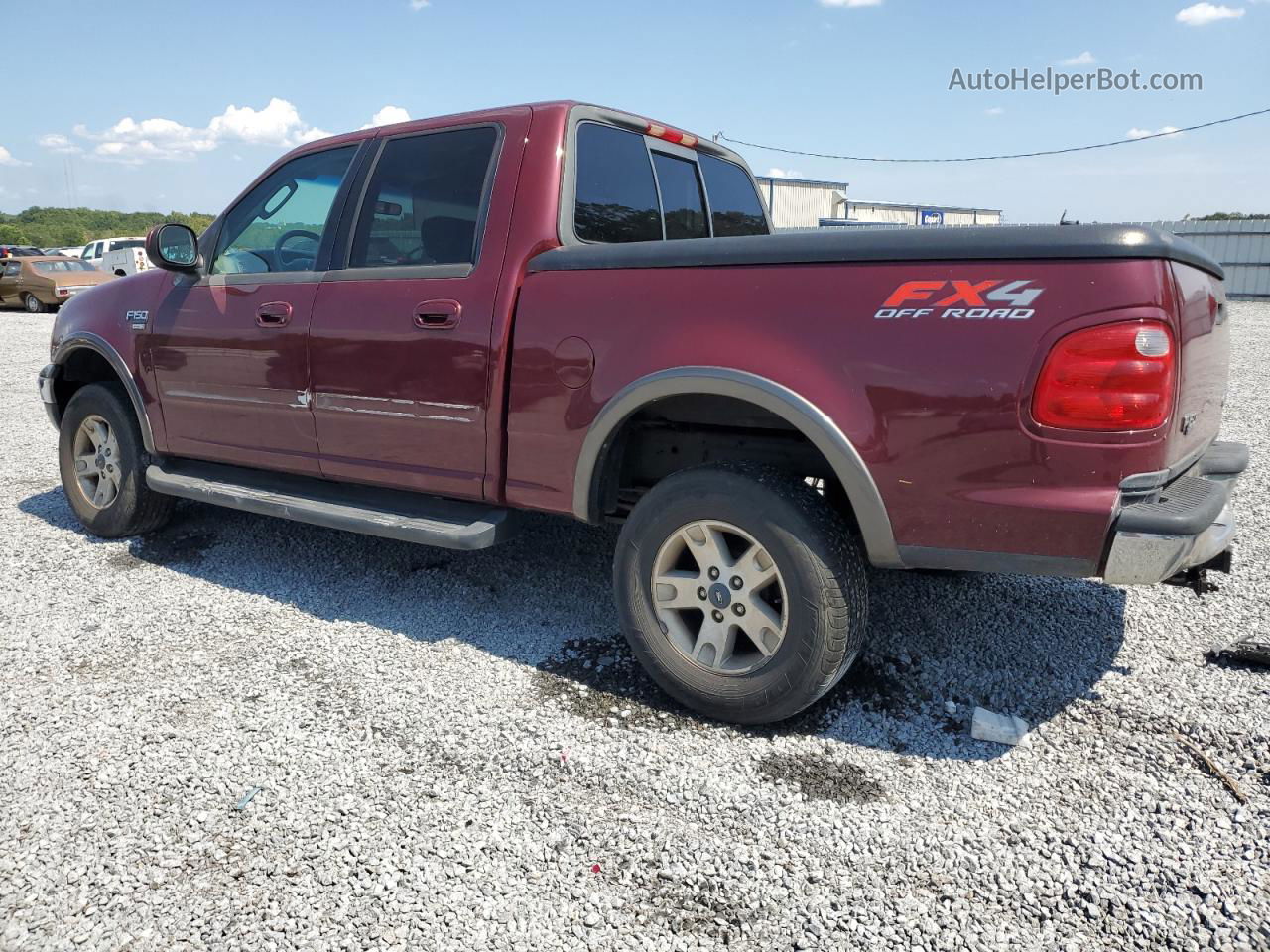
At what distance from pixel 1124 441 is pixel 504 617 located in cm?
254

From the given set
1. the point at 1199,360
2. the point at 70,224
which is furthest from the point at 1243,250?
the point at 70,224

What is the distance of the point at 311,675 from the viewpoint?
339 cm

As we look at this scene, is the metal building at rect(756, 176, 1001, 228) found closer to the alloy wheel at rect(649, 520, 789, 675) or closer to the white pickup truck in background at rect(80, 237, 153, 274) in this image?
the white pickup truck in background at rect(80, 237, 153, 274)

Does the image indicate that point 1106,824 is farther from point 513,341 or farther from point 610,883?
point 513,341

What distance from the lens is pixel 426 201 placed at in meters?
3.76

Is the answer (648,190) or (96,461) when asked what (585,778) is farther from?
(96,461)

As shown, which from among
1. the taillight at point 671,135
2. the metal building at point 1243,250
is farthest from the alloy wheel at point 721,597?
the metal building at point 1243,250

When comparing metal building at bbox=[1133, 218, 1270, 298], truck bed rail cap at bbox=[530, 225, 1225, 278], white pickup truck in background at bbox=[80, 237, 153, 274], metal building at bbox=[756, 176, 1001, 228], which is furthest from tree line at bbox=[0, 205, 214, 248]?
truck bed rail cap at bbox=[530, 225, 1225, 278]

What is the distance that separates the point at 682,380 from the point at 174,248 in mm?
2945

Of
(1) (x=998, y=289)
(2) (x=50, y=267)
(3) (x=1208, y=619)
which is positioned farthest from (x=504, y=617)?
(2) (x=50, y=267)

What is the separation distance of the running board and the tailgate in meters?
2.31

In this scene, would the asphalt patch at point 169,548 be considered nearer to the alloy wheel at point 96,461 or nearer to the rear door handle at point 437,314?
the alloy wheel at point 96,461

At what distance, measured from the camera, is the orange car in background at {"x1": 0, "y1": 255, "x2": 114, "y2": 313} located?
68.3 ft

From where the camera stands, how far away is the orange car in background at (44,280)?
820 inches
